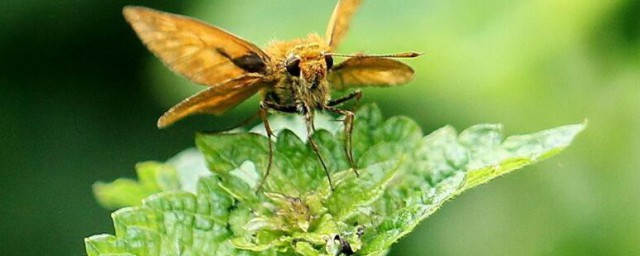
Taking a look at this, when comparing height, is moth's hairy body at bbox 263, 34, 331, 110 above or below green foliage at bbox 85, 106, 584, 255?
above

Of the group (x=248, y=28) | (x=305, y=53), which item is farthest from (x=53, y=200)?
(x=305, y=53)

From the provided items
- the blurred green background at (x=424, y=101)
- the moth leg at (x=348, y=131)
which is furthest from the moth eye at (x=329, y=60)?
the blurred green background at (x=424, y=101)

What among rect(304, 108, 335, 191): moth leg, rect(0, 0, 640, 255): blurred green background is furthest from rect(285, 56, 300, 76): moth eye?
rect(0, 0, 640, 255): blurred green background

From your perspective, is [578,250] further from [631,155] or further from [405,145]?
[405,145]

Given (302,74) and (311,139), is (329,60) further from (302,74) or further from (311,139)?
(311,139)

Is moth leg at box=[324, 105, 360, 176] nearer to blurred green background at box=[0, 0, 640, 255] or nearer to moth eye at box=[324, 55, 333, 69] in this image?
moth eye at box=[324, 55, 333, 69]

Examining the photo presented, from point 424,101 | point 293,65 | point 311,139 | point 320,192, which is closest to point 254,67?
point 293,65
